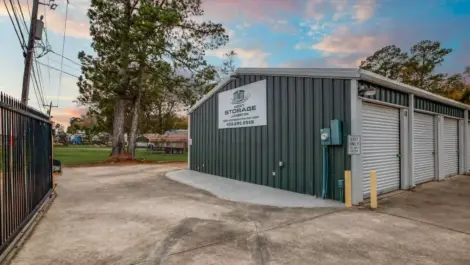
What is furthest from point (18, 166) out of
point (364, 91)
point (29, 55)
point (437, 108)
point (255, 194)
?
point (437, 108)

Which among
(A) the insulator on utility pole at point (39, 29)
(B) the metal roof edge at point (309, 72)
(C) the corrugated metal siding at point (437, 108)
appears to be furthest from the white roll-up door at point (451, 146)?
(A) the insulator on utility pole at point (39, 29)

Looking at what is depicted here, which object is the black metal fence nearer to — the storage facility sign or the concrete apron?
the concrete apron

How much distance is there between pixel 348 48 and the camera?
1353 centimetres

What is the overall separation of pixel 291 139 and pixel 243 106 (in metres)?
2.41

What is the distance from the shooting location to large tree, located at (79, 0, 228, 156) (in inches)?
627

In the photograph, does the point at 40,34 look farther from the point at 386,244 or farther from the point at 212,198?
the point at 386,244

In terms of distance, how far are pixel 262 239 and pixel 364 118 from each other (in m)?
4.11

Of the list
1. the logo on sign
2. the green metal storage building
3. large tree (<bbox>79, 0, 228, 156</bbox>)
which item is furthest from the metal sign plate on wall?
large tree (<bbox>79, 0, 228, 156</bbox>)

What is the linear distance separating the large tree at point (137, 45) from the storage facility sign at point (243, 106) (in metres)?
8.47

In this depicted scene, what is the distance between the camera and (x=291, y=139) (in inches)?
282

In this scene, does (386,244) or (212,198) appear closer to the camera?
(386,244)

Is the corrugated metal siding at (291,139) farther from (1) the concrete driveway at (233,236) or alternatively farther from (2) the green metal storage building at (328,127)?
(1) the concrete driveway at (233,236)

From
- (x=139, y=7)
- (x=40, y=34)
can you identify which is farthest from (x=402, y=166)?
(x=139, y=7)

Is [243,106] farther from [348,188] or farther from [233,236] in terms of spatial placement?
[233,236]
